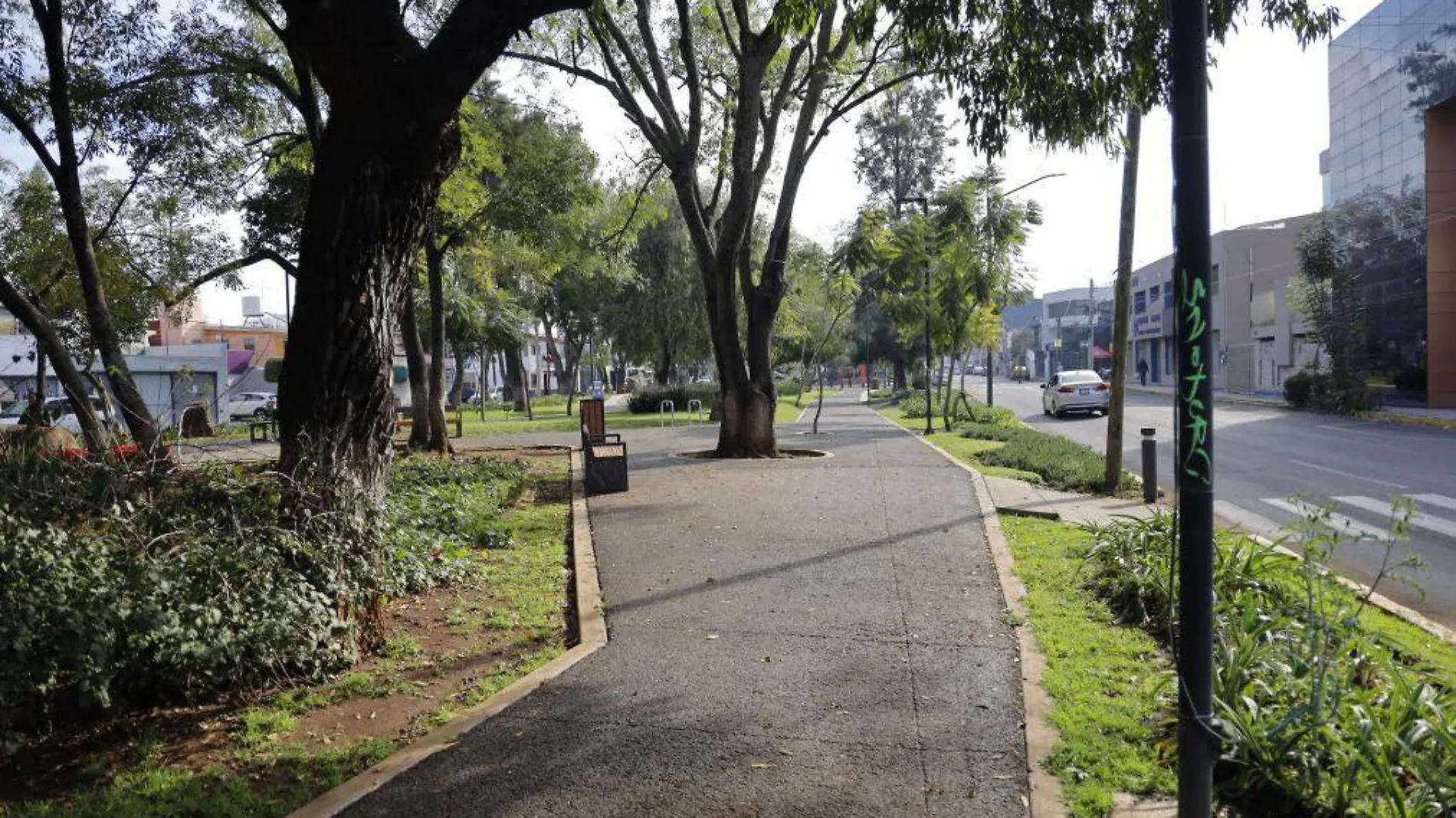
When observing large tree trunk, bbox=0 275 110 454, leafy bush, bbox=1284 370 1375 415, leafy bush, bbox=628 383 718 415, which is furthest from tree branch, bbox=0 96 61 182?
leafy bush, bbox=1284 370 1375 415

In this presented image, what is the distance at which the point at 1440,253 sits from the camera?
98.7 ft

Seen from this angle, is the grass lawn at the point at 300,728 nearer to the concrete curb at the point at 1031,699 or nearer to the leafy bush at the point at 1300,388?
the concrete curb at the point at 1031,699

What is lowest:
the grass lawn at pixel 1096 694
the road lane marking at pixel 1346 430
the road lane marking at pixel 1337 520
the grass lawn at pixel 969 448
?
the road lane marking at pixel 1346 430

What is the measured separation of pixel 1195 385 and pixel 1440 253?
33695mm

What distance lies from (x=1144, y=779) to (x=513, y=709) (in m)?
2.84

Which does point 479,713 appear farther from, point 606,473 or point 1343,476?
point 1343,476

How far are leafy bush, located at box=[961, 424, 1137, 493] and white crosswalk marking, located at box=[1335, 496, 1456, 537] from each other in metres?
2.39

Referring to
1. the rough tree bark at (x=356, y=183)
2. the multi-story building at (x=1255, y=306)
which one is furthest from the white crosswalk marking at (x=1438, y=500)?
the multi-story building at (x=1255, y=306)

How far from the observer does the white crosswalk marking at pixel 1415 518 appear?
976 centimetres

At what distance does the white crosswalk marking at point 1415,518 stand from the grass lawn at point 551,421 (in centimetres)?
1457

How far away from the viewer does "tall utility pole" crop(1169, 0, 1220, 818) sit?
9.87ft

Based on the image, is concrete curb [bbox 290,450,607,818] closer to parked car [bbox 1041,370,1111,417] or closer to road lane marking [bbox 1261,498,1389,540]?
road lane marking [bbox 1261,498,1389,540]

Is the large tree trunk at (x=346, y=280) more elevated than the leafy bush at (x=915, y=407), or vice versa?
the large tree trunk at (x=346, y=280)

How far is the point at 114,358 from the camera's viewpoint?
10.3m
